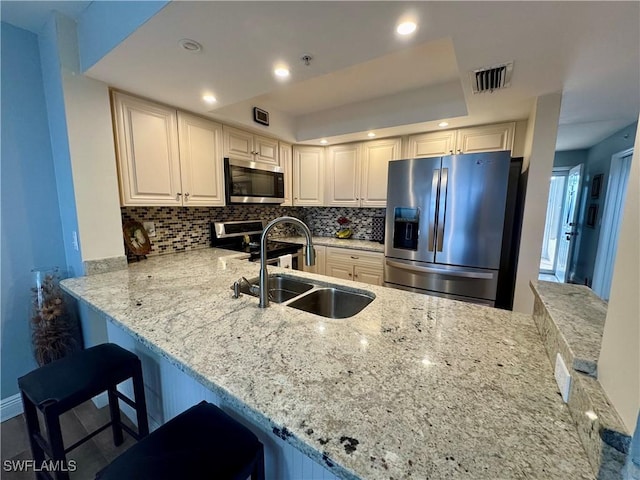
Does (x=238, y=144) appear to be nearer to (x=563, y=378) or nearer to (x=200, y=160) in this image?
(x=200, y=160)

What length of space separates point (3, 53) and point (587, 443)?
3.01 meters

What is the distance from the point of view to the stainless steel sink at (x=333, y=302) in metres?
1.48

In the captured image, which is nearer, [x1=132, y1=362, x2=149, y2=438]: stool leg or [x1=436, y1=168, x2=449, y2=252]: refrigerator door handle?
[x1=132, y1=362, x2=149, y2=438]: stool leg

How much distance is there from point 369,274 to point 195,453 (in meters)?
2.39

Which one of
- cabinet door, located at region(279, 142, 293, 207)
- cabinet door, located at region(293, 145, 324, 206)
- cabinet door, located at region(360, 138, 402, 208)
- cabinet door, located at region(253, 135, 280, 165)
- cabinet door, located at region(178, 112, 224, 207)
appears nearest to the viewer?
cabinet door, located at region(178, 112, 224, 207)

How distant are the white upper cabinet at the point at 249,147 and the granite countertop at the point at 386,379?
5.87 feet

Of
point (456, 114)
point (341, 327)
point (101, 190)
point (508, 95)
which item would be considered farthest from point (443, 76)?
point (101, 190)

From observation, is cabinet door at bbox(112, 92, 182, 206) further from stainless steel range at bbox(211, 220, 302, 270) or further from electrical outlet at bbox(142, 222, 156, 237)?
stainless steel range at bbox(211, 220, 302, 270)

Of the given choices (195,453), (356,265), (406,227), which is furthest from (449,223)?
(195,453)

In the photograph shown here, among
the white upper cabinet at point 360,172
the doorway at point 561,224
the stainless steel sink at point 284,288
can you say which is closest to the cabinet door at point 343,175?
the white upper cabinet at point 360,172

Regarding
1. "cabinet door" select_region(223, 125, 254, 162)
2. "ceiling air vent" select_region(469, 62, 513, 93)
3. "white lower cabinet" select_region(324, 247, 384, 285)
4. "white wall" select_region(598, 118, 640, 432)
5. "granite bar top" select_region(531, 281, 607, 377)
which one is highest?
"ceiling air vent" select_region(469, 62, 513, 93)

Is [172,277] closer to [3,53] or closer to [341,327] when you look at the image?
[341,327]

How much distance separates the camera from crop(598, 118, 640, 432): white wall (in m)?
0.45

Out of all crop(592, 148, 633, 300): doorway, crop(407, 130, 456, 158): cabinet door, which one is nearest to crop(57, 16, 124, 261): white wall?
crop(407, 130, 456, 158): cabinet door
